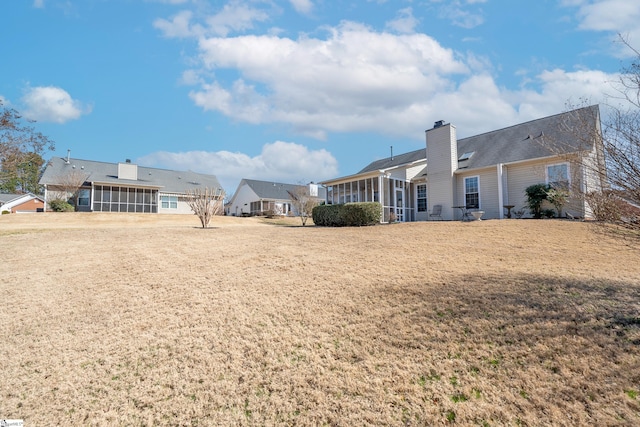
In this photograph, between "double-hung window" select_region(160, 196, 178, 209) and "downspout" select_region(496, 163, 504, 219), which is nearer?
"downspout" select_region(496, 163, 504, 219)

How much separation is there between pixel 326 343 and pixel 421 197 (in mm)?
16201

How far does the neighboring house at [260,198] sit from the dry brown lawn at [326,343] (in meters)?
26.6

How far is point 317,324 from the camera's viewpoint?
406 cm

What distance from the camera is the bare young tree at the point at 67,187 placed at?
2697 centimetres

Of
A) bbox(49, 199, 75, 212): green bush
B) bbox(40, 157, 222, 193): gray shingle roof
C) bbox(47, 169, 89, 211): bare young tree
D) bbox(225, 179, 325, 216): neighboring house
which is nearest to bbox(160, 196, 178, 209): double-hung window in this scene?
bbox(40, 157, 222, 193): gray shingle roof

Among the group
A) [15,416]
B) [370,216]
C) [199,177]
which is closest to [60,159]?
[199,177]

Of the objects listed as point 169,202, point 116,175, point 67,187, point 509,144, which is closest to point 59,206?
point 67,187

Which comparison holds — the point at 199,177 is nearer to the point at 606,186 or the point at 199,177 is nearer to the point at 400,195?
the point at 400,195

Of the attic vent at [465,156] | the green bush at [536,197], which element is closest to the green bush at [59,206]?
the attic vent at [465,156]

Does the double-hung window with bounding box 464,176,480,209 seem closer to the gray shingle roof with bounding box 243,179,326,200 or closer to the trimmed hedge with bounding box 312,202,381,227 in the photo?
the trimmed hedge with bounding box 312,202,381,227

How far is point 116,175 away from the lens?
3108cm

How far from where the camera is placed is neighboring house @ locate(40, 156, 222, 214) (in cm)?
2766

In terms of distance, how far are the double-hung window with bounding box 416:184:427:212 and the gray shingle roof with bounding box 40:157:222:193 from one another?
19.3 meters

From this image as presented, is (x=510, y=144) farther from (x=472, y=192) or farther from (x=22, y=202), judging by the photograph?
(x=22, y=202)
